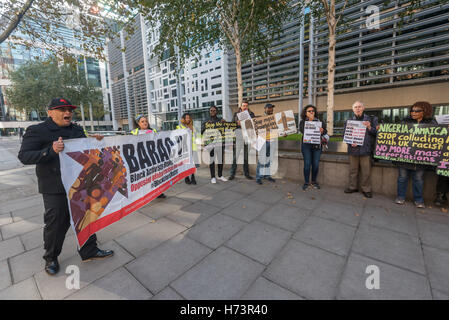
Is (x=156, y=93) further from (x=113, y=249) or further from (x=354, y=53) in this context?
(x=113, y=249)

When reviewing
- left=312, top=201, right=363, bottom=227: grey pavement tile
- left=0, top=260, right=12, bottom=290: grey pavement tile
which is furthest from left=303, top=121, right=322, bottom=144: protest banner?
left=0, top=260, right=12, bottom=290: grey pavement tile

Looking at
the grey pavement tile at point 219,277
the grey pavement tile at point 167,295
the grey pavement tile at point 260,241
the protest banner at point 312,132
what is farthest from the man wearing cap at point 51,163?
the protest banner at point 312,132

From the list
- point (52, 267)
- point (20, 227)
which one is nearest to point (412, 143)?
point (52, 267)

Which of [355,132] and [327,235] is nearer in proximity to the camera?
[327,235]

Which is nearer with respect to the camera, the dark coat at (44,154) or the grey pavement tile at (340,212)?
the dark coat at (44,154)

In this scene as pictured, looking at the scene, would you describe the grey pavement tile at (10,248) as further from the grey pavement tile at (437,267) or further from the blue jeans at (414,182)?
the blue jeans at (414,182)

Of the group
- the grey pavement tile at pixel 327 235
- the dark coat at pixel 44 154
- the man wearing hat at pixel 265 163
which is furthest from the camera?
the man wearing hat at pixel 265 163

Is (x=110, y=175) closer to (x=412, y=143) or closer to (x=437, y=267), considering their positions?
(x=437, y=267)

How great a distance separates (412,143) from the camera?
4.27m

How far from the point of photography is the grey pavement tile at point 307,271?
223 cm

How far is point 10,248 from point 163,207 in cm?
248

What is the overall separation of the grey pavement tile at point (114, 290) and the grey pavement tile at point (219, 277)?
0.38 m
